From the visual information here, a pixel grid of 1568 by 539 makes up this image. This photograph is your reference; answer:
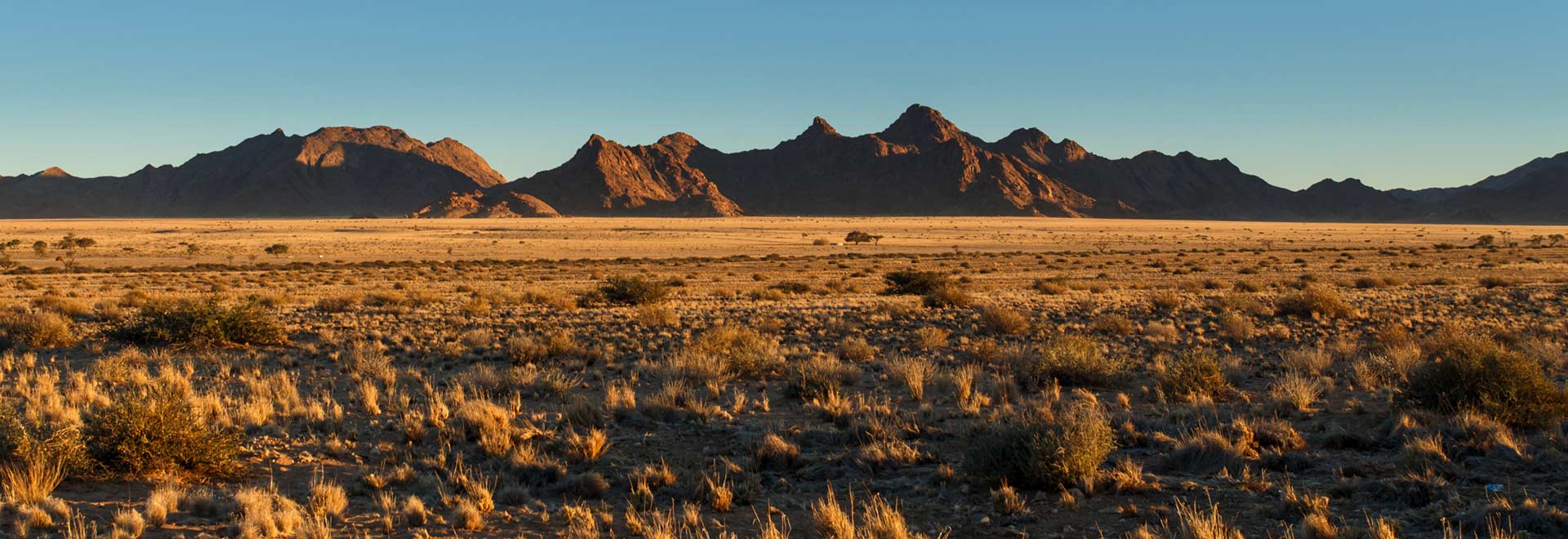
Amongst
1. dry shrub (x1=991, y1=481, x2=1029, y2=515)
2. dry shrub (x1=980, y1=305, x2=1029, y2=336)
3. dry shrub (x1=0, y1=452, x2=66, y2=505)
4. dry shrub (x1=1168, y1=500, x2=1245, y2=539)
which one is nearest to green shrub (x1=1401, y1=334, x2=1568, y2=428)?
dry shrub (x1=1168, y1=500, x2=1245, y2=539)

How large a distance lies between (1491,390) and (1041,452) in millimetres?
4817

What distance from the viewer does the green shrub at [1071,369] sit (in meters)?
11.9

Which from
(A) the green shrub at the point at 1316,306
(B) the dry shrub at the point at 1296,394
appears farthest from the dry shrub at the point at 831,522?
(A) the green shrub at the point at 1316,306

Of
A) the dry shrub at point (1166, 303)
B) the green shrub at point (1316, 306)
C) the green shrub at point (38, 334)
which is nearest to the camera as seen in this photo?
the green shrub at point (38, 334)

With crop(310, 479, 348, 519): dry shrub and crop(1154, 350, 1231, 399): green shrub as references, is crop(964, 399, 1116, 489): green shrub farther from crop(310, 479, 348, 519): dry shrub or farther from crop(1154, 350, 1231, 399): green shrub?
crop(310, 479, 348, 519): dry shrub

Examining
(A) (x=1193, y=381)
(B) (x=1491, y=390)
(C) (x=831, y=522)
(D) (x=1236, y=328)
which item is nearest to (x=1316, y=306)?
(D) (x=1236, y=328)

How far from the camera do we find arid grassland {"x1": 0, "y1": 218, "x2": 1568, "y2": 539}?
6707 mm

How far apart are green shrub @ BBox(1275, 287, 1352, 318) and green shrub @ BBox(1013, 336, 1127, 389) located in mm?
9895

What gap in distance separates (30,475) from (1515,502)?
33.3ft

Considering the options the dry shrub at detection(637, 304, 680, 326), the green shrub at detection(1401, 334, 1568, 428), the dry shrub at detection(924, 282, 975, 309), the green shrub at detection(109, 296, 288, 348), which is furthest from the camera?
the dry shrub at detection(924, 282, 975, 309)

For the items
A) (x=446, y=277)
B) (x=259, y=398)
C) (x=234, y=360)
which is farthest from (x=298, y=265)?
(x=259, y=398)

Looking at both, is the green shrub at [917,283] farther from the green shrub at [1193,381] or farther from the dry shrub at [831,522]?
the dry shrub at [831,522]

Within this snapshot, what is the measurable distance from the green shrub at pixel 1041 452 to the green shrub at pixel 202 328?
13.2 meters

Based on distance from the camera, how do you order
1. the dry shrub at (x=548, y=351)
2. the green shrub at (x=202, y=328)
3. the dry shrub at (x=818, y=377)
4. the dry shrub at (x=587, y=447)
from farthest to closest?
1. the green shrub at (x=202, y=328)
2. the dry shrub at (x=548, y=351)
3. the dry shrub at (x=818, y=377)
4. the dry shrub at (x=587, y=447)
